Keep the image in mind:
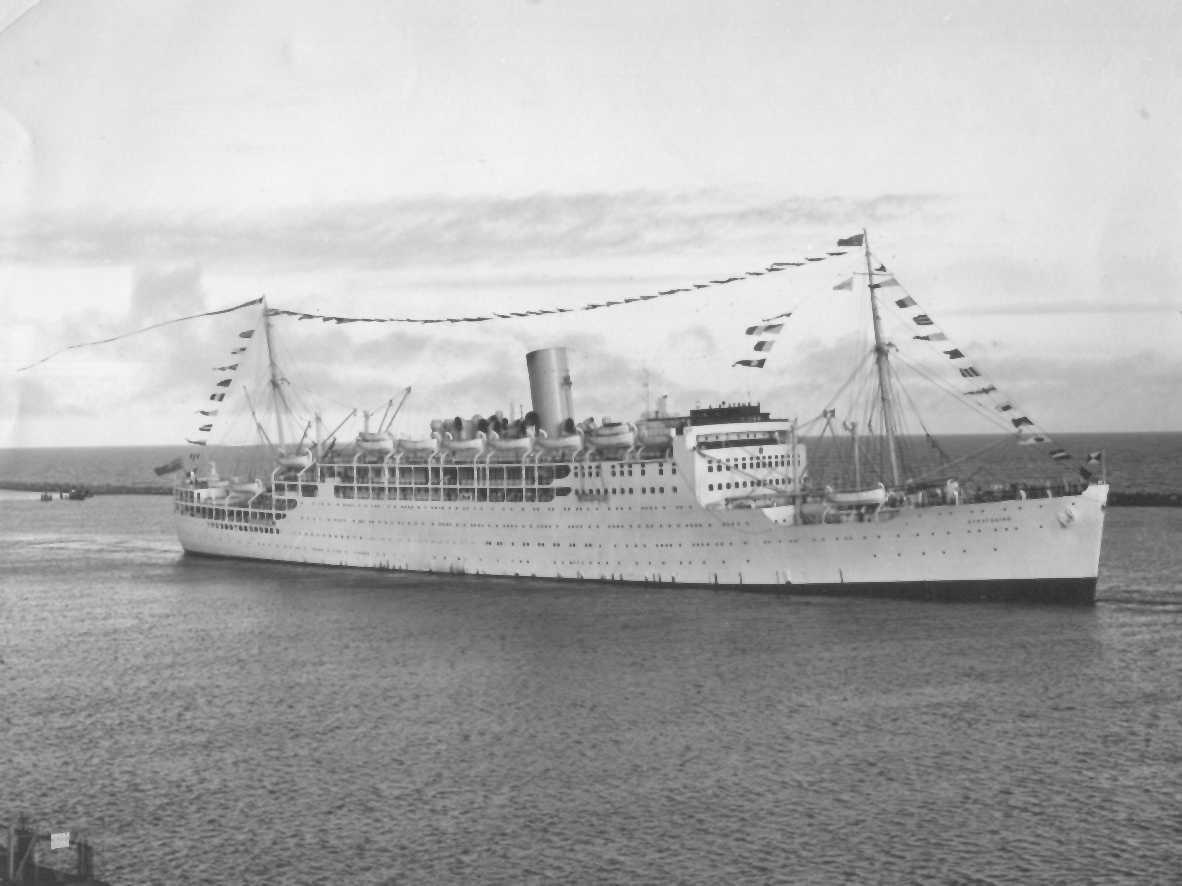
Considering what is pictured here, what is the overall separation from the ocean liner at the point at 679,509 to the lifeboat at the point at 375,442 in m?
0.10

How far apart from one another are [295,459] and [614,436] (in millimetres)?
20516

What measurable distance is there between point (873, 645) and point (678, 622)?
267 inches

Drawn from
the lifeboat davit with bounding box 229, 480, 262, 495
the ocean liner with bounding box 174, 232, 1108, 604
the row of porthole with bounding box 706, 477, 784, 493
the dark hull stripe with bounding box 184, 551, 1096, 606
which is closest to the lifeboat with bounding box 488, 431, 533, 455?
the ocean liner with bounding box 174, 232, 1108, 604

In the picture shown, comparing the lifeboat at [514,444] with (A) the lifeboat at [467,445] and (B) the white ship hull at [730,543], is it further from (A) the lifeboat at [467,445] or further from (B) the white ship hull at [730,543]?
(B) the white ship hull at [730,543]

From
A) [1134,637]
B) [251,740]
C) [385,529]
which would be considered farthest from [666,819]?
[385,529]

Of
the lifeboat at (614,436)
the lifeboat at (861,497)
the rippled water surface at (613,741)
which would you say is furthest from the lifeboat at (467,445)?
the lifeboat at (861,497)

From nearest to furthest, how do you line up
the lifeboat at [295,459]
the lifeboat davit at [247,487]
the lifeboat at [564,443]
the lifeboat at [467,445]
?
the lifeboat at [564,443]
the lifeboat at [467,445]
the lifeboat at [295,459]
the lifeboat davit at [247,487]

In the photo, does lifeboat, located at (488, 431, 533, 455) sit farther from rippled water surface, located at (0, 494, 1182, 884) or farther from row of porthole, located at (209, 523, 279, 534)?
row of porthole, located at (209, 523, 279, 534)

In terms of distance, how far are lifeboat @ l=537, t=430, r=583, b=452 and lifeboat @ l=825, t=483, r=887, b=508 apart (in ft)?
36.9

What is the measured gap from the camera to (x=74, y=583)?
51312 mm

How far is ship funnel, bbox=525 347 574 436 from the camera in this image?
2085 inches

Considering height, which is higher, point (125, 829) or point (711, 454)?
point (711, 454)

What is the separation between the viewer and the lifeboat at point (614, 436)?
4638 cm

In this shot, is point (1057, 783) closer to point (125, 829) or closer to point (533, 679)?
point (533, 679)
